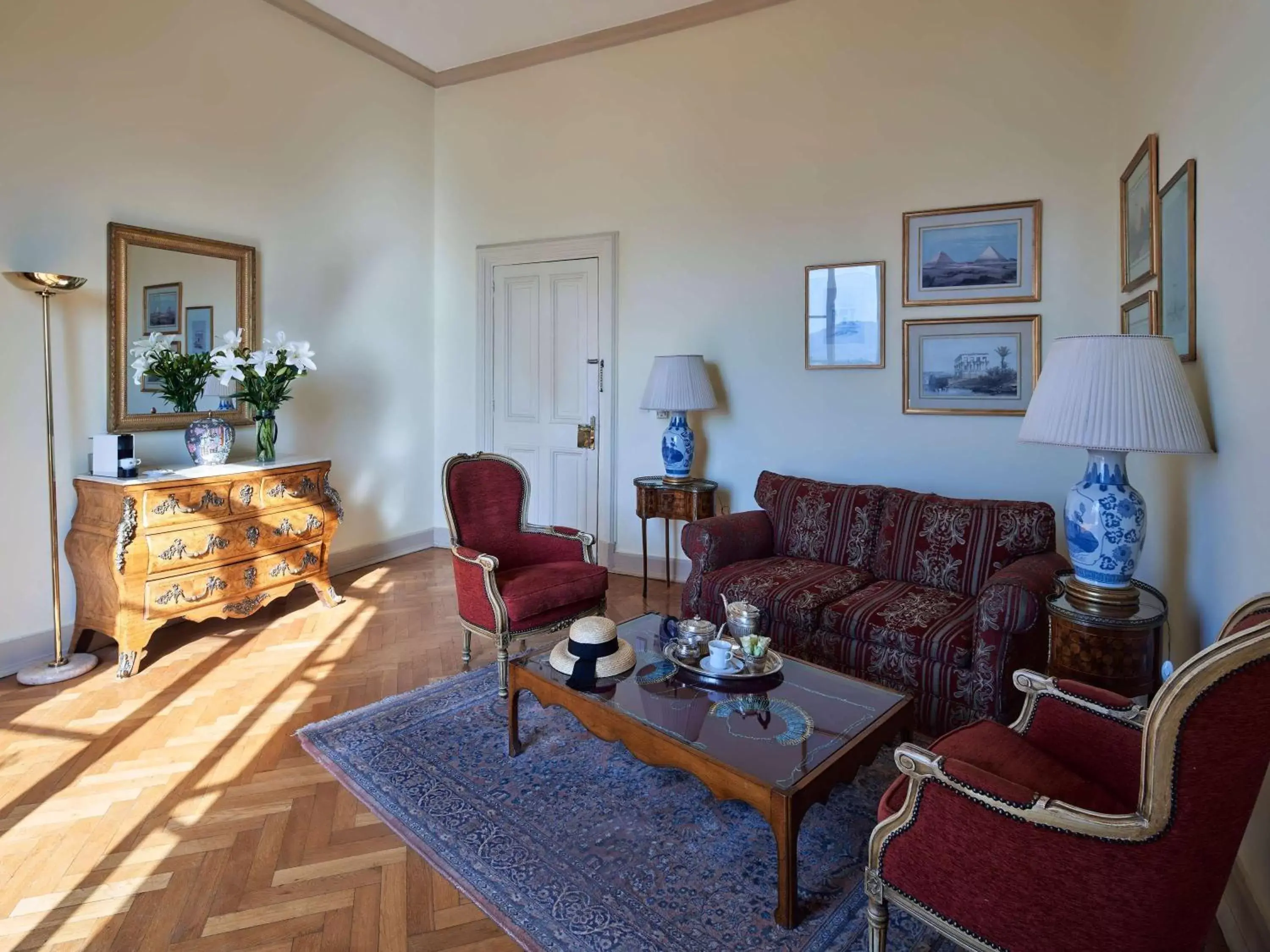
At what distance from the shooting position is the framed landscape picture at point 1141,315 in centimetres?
296

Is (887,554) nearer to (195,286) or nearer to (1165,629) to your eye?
(1165,629)

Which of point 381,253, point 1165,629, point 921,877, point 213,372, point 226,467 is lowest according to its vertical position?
point 921,877

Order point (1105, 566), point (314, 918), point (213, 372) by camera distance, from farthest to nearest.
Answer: point (213, 372) < point (1105, 566) < point (314, 918)

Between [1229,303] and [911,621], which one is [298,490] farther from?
[1229,303]

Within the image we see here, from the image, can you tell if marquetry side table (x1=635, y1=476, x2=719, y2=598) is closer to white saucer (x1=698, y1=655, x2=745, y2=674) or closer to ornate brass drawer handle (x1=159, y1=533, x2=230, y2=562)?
white saucer (x1=698, y1=655, x2=745, y2=674)

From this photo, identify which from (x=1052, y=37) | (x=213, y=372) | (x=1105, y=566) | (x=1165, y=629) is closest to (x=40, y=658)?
(x=213, y=372)

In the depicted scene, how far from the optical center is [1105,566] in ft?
7.91

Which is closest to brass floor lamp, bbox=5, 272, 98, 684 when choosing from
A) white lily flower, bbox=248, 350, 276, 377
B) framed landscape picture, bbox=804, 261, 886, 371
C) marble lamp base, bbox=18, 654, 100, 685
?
marble lamp base, bbox=18, 654, 100, 685

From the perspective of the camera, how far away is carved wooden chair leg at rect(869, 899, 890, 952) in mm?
1610

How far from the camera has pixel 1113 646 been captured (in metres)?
2.28

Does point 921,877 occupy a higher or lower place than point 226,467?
lower

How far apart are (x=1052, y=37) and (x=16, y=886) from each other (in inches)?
217

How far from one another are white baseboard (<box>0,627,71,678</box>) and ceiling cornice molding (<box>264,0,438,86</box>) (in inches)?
156

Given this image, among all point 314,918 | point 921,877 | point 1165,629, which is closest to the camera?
point 921,877
